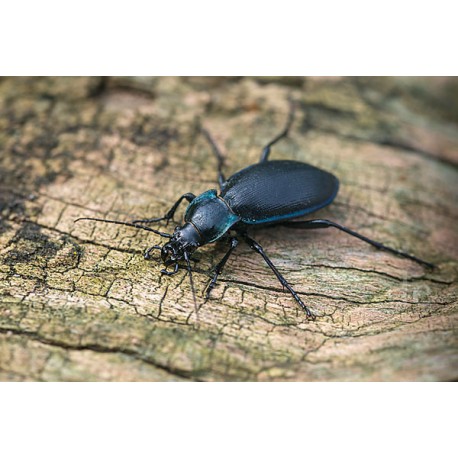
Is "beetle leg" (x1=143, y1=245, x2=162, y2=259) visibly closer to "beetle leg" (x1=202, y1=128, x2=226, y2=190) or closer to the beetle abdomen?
the beetle abdomen

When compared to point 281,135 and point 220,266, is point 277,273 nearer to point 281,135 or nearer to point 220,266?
point 220,266

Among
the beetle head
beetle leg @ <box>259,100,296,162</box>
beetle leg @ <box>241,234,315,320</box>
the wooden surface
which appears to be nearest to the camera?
the wooden surface

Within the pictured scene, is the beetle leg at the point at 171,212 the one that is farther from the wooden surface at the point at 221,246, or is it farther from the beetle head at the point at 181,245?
the beetle head at the point at 181,245

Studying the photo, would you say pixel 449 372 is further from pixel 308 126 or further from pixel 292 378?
pixel 308 126

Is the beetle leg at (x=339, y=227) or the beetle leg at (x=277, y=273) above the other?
the beetle leg at (x=339, y=227)

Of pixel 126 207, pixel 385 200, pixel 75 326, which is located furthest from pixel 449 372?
pixel 126 207

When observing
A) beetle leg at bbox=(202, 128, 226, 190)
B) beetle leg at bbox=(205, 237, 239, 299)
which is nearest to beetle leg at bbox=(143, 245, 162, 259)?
beetle leg at bbox=(205, 237, 239, 299)

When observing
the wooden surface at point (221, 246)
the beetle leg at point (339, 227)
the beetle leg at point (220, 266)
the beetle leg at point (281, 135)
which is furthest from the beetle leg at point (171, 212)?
the beetle leg at point (281, 135)

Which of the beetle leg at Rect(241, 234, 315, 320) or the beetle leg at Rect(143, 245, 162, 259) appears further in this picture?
the beetle leg at Rect(143, 245, 162, 259)

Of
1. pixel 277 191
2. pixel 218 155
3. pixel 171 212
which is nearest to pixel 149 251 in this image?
pixel 171 212
